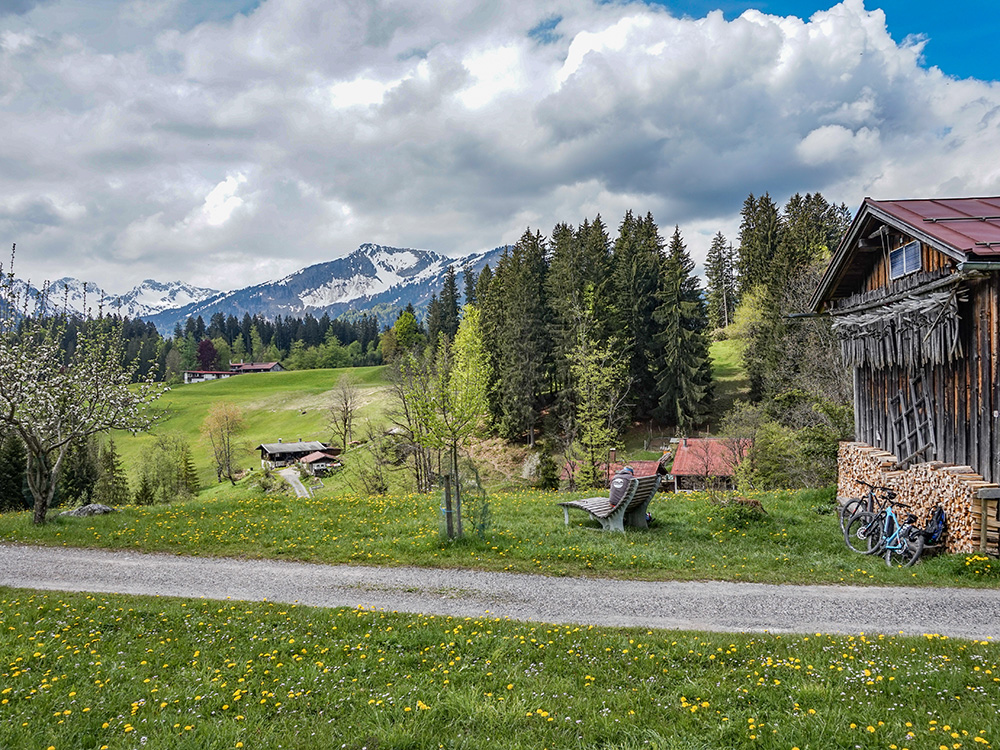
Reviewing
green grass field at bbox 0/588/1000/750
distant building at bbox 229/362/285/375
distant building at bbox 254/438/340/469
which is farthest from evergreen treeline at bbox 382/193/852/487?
distant building at bbox 229/362/285/375

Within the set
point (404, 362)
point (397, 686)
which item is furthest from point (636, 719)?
point (404, 362)

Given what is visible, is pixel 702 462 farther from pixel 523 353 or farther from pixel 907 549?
pixel 907 549

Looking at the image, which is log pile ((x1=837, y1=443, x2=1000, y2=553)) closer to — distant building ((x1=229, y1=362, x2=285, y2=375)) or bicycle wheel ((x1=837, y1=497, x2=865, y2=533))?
bicycle wheel ((x1=837, y1=497, x2=865, y2=533))

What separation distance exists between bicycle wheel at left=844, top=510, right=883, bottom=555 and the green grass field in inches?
200

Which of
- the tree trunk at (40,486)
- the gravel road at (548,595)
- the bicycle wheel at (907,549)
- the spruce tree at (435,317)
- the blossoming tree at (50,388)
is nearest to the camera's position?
the gravel road at (548,595)

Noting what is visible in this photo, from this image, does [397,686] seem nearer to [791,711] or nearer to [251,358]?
[791,711]

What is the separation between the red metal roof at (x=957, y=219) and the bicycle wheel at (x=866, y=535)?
583 cm

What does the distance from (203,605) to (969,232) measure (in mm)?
16646

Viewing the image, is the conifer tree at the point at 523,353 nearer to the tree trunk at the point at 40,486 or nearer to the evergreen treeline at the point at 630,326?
the evergreen treeline at the point at 630,326

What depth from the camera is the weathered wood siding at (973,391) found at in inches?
437

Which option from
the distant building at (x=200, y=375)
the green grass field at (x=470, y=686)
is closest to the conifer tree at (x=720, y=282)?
the green grass field at (x=470, y=686)

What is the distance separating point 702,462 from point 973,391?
26.7m

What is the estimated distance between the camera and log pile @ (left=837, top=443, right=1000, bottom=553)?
10828 mm

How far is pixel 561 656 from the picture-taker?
7.28 metres
